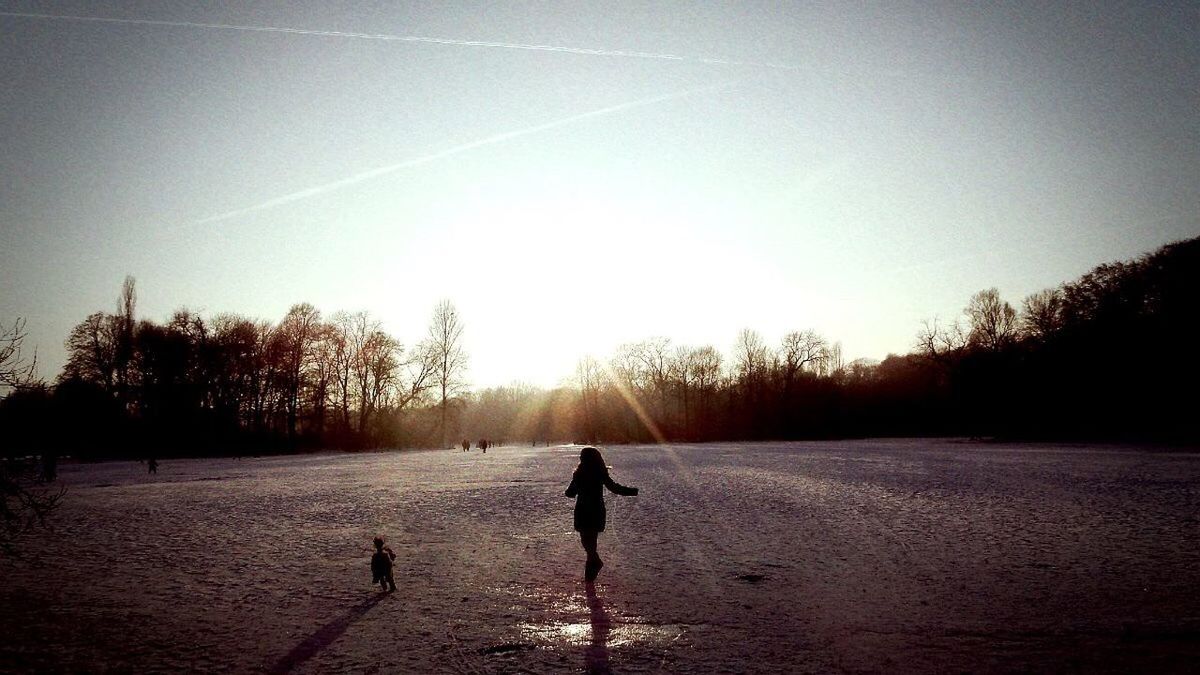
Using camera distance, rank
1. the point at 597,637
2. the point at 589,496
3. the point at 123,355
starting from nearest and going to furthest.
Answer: the point at 597,637, the point at 589,496, the point at 123,355

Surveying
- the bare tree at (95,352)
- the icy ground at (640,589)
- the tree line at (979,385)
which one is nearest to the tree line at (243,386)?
the bare tree at (95,352)

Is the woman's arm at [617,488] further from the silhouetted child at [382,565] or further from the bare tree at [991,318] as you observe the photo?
the bare tree at [991,318]

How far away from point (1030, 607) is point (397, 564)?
8.03 metres

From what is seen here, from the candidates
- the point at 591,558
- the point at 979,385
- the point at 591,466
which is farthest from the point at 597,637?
the point at 979,385

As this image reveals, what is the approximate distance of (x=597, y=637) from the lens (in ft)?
19.1

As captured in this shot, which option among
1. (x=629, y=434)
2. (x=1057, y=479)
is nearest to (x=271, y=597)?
(x=1057, y=479)

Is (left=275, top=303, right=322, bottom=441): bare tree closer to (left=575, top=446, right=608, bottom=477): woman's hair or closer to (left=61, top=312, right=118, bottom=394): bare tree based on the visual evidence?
(left=61, top=312, right=118, bottom=394): bare tree

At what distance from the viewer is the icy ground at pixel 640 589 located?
17.5 ft

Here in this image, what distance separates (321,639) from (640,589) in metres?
3.58

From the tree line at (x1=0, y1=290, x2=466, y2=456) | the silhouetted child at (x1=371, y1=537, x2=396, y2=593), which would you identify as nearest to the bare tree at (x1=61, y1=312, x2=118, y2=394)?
the tree line at (x1=0, y1=290, x2=466, y2=456)

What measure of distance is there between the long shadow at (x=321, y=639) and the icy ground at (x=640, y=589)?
0.09 ft

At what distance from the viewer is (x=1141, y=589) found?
701cm

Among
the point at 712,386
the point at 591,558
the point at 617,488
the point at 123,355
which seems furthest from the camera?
the point at 712,386

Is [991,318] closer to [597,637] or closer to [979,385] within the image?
[979,385]
